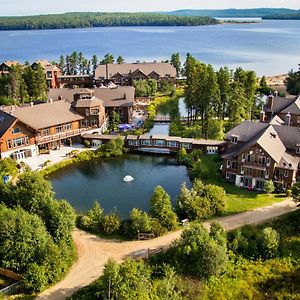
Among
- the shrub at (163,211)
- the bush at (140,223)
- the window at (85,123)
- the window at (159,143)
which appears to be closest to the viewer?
the bush at (140,223)

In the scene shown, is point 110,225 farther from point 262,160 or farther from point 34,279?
point 262,160

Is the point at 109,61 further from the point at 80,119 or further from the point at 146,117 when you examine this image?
the point at 80,119

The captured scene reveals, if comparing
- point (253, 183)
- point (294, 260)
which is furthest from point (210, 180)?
point (294, 260)

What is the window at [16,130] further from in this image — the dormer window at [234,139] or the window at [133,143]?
the dormer window at [234,139]

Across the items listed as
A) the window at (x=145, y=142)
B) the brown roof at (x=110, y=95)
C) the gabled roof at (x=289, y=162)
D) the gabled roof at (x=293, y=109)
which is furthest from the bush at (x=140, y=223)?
the brown roof at (x=110, y=95)

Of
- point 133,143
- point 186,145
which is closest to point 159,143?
point 133,143
